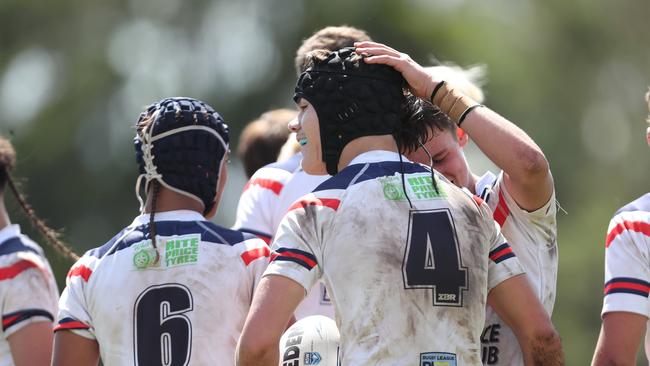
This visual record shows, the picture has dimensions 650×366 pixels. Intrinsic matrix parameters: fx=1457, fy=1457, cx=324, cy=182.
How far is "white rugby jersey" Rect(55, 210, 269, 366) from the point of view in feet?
19.6

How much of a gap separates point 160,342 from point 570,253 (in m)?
19.8

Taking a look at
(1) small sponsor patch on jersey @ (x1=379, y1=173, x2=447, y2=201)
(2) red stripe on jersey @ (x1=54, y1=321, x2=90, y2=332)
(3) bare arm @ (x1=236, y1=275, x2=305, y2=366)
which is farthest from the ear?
(2) red stripe on jersey @ (x1=54, y1=321, x2=90, y2=332)

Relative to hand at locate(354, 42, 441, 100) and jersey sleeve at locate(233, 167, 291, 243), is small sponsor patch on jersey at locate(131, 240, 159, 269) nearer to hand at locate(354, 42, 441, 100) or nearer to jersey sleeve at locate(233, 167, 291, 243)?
hand at locate(354, 42, 441, 100)

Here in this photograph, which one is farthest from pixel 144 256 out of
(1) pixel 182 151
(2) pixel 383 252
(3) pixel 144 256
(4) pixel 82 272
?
(2) pixel 383 252

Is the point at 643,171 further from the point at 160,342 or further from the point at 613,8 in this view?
the point at 160,342

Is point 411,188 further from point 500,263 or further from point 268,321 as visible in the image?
point 268,321

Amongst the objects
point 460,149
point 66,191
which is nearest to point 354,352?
point 460,149

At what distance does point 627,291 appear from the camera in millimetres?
6367

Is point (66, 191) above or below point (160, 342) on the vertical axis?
above

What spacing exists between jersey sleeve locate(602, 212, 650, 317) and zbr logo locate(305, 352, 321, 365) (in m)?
1.37

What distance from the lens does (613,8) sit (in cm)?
2927

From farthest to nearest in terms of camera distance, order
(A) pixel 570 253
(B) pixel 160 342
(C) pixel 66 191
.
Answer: (A) pixel 570 253 < (C) pixel 66 191 < (B) pixel 160 342

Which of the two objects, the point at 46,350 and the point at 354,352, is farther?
the point at 46,350

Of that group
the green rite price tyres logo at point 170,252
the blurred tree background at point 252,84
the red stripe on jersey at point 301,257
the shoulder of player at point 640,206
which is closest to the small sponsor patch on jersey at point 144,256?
the green rite price tyres logo at point 170,252
